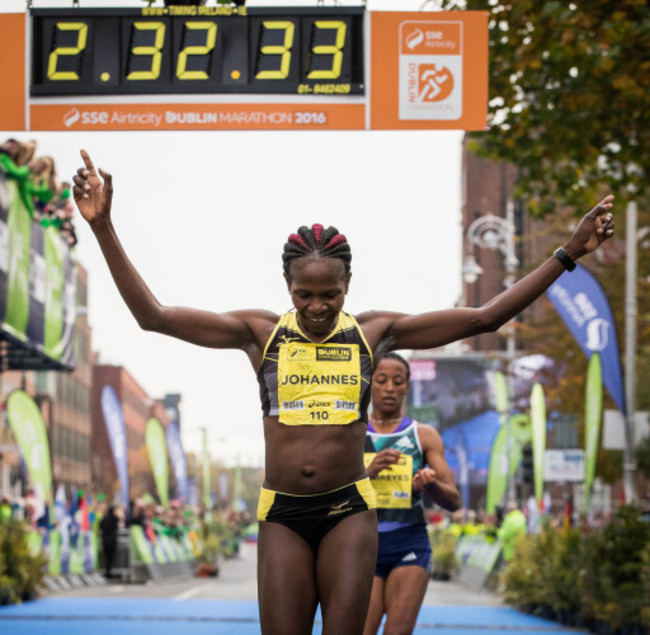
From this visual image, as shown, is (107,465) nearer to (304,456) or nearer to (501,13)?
(501,13)

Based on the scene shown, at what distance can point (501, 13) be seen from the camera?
13.5 meters

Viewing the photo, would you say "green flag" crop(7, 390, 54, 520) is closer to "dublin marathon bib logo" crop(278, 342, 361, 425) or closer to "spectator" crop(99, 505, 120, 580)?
"spectator" crop(99, 505, 120, 580)

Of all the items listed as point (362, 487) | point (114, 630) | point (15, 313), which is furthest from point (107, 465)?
point (362, 487)

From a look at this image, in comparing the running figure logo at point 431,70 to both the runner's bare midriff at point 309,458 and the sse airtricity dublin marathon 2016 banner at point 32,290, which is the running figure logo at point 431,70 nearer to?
the runner's bare midriff at point 309,458

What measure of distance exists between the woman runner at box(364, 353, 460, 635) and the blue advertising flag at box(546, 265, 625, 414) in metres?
8.86

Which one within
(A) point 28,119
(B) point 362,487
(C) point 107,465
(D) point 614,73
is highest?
(D) point 614,73

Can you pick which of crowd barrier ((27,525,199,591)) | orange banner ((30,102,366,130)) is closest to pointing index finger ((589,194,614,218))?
orange banner ((30,102,366,130))

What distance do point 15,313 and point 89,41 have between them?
1418 centimetres

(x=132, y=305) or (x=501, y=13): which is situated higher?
(x=501, y=13)

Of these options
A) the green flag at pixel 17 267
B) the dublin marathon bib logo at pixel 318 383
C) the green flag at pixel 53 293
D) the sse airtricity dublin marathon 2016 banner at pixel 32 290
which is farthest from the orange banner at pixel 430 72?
the green flag at pixel 53 293

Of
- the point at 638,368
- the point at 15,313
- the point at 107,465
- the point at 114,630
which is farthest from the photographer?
the point at 107,465

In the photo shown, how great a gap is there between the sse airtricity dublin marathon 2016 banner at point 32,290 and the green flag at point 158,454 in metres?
4.18

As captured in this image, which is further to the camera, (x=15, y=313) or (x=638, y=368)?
(x=638, y=368)

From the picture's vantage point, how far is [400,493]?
830 cm
